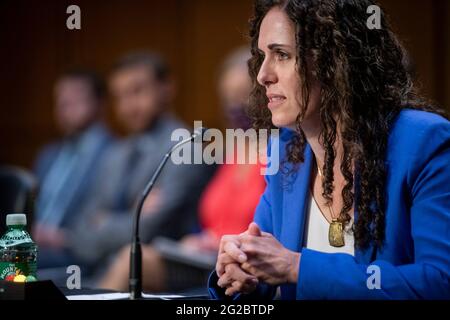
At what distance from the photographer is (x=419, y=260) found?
63.0 inches

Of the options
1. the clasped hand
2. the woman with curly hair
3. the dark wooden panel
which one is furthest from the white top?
the dark wooden panel

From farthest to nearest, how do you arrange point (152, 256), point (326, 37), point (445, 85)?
point (445, 85) < point (152, 256) < point (326, 37)

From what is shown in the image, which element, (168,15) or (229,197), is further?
(168,15)


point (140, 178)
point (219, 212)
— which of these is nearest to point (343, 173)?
point (219, 212)

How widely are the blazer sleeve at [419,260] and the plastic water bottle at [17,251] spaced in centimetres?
68

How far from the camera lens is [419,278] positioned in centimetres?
156

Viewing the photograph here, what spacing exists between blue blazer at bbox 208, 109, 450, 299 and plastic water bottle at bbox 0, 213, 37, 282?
675 mm

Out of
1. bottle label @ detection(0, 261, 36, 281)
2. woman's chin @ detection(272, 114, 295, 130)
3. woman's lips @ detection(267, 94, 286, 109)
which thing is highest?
woman's lips @ detection(267, 94, 286, 109)

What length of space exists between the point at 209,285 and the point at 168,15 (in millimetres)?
3913

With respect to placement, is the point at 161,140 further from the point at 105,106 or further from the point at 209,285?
the point at 209,285

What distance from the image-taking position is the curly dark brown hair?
1.73 meters

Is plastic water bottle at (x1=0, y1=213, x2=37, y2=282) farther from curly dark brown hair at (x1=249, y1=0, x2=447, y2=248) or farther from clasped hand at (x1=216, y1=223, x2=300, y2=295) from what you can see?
curly dark brown hair at (x1=249, y1=0, x2=447, y2=248)
